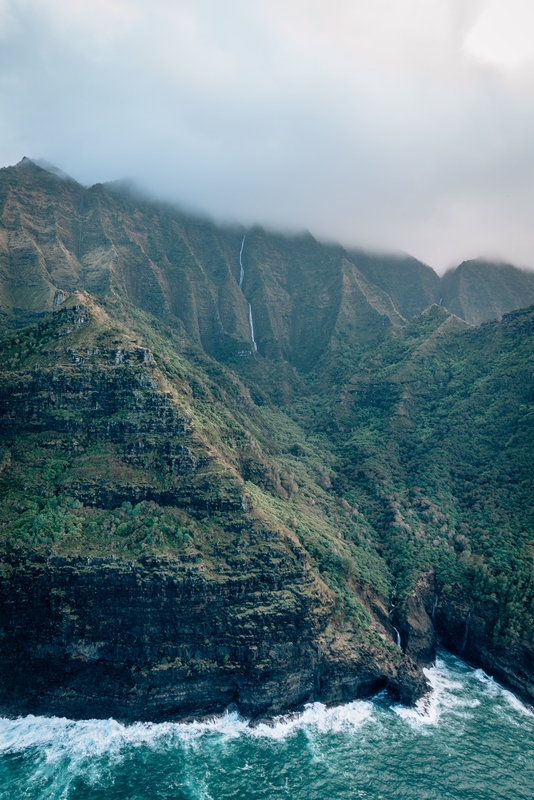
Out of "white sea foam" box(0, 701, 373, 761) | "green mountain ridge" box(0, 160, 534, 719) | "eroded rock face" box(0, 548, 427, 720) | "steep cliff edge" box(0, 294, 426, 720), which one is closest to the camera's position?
"white sea foam" box(0, 701, 373, 761)

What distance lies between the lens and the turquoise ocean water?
55.2 metres

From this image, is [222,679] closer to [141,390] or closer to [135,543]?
[135,543]

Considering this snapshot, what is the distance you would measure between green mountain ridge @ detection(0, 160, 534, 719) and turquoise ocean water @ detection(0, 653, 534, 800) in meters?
2.74

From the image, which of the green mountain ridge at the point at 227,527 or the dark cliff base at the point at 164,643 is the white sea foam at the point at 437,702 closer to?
the dark cliff base at the point at 164,643

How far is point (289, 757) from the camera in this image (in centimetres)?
6031

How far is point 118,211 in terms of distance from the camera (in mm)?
176000

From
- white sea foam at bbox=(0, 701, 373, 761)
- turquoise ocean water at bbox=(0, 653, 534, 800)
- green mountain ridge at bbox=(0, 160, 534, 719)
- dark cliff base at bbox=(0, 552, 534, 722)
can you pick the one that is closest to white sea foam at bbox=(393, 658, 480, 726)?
turquoise ocean water at bbox=(0, 653, 534, 800)

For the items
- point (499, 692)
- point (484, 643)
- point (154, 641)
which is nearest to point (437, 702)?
point (499, 692)

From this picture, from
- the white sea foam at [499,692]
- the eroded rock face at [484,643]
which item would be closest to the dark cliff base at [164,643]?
the white sea foam at [499,692]

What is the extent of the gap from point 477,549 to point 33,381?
247 feet

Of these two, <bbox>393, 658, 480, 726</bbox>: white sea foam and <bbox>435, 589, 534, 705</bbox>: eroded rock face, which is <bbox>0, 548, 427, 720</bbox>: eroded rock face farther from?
<bbox>435, 589, 534, 705</bbox>: eroded rock face

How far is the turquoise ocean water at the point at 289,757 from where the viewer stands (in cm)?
5516

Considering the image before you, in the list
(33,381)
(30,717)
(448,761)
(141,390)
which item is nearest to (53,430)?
(33,381)

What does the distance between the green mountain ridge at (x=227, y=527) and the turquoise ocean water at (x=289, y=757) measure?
9.00 ft
